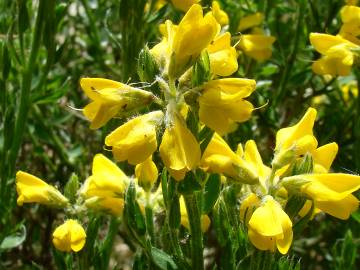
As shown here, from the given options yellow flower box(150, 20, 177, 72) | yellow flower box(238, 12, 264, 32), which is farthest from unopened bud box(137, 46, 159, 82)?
yellow flower box(238, 12, 264, 32)

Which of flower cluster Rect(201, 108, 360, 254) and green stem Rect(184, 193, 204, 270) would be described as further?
green stem Rect(184, 193, 204, 270)

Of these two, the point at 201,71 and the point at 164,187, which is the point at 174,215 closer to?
the point at 164,187

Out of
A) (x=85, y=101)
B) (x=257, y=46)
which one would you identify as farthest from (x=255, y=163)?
(x=85, y=101)

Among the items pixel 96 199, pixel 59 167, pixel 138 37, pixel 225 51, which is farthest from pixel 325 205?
pixel 59 167

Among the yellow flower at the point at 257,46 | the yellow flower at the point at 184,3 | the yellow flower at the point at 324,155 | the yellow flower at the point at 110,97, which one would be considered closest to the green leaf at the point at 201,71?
the yellow flower at the point at 110,97

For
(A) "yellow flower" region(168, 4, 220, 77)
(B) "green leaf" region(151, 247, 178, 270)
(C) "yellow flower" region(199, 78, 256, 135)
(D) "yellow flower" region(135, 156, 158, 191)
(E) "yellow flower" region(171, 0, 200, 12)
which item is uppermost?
(A) "yellow flower" region(168, 4, 220, 77)

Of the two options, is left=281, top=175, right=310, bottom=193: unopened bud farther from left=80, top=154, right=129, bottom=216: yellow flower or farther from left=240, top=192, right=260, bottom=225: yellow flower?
left=80, top=154, right=129, bottom=216: yellow flower
